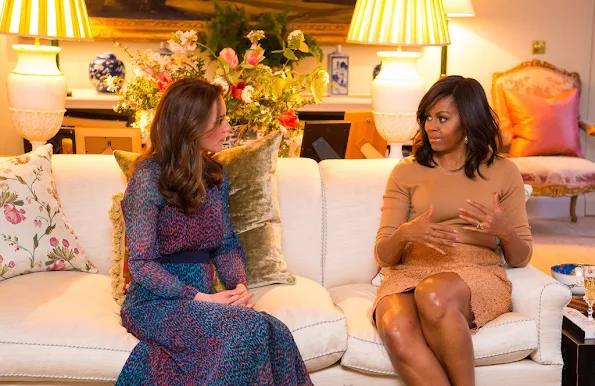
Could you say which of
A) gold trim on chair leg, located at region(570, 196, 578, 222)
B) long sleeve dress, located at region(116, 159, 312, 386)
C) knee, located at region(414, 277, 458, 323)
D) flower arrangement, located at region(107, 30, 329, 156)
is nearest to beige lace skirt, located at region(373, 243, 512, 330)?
knee, located at region(414, 277, 458, 323)

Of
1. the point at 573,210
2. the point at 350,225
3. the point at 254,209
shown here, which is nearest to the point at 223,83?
the point at 254,209

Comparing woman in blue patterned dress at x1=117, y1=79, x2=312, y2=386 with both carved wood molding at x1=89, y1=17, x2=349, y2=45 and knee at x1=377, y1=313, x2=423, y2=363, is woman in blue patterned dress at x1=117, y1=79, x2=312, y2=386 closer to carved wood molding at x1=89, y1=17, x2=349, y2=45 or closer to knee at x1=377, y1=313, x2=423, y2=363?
knee at x1=377, y1=313, x2=423, y2=363

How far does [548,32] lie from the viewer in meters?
6.48

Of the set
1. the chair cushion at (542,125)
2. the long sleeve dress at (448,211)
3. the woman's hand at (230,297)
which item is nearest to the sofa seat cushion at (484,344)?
the long sleeve dress at (448,211)

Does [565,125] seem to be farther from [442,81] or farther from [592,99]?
[442,81]

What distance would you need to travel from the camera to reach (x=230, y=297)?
2.68m

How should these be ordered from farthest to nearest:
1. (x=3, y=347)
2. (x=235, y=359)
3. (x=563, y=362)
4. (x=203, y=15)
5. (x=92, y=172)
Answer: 1. (x=203, y=15)
2. (x=92, y=172)
3. (x=563, y=362)
4. (x=3, y=347)
5. (x=235, y=359)

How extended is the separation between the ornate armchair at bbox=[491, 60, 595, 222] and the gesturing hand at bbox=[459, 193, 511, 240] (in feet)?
10.2

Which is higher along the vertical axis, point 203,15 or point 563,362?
point 203,15

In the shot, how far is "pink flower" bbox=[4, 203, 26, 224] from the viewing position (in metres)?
2.96

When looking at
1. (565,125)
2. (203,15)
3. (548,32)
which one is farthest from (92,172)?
(548,32)

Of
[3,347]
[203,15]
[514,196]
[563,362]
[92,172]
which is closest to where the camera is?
[3,347]

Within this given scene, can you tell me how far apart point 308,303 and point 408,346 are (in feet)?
1.21

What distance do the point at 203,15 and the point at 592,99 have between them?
2967 mm
